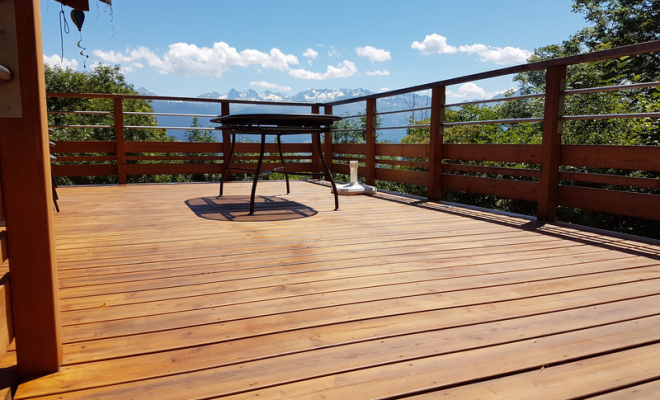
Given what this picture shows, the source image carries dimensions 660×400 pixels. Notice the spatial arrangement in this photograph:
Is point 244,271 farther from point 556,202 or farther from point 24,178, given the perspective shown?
point 556,202

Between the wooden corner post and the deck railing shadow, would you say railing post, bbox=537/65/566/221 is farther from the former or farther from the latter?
the wooden corner post

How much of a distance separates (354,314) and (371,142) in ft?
11.0

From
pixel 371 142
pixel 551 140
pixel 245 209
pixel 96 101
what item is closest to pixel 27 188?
pixel 245 209

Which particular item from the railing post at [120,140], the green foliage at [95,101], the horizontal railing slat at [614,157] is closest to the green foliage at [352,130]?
the railing post at [120,140]

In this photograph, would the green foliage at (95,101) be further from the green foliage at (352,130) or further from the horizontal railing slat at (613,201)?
the horizontal railing slat at (613,201)

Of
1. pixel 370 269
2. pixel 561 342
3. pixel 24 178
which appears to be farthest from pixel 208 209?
pixel 561 342

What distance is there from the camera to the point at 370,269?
1.64 m

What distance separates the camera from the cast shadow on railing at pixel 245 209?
2.73 m

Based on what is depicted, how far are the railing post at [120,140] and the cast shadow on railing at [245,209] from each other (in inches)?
61.5

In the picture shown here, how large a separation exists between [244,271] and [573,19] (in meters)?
19.6

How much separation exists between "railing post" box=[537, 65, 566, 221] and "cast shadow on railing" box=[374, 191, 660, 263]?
143 mm

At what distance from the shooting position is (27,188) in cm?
82

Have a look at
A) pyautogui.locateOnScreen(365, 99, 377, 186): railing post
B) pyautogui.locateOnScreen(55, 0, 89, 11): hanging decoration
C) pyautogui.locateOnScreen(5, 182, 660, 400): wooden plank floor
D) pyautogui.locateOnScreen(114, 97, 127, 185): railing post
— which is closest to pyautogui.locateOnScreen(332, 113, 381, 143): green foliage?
pyautogui.locateOnScreen(365, 99, 377, 186): railing post

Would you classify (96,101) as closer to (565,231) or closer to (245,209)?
(245,209)
